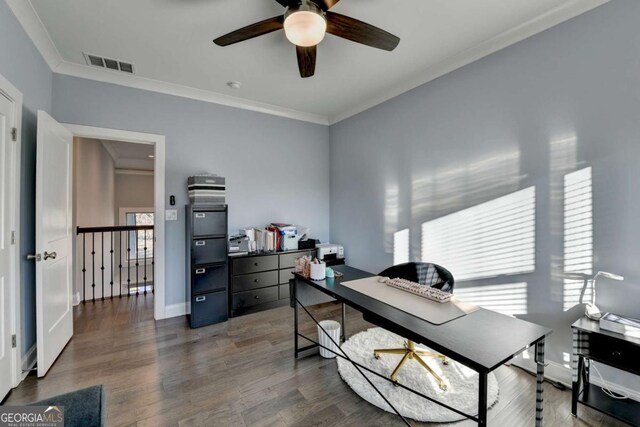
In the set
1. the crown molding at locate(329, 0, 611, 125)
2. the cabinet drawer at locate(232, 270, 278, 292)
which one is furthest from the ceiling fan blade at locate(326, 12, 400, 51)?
the cabinet drawer at locate(232, 270, 278, 292)

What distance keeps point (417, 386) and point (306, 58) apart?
2588 mm

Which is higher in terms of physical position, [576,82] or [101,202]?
[576,82]

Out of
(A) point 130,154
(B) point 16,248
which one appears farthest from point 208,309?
(A) point 130,154

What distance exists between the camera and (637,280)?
1761 mm

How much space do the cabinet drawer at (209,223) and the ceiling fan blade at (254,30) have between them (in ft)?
5.96

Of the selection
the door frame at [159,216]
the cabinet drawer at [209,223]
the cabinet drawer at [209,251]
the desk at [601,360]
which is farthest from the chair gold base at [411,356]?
the door frame at [159,216]

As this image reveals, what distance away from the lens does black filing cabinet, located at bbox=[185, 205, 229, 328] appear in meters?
3.11

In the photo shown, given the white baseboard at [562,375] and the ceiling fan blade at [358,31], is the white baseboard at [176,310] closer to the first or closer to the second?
the ceiling fan blade at [358,31]

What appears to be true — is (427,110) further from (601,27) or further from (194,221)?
(194,221)

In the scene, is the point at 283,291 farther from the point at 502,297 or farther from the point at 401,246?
the point at 502,297

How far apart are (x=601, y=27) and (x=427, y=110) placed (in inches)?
53.1

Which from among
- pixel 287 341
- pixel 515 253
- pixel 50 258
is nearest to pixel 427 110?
pixel 515 253

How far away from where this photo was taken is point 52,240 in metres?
2.36

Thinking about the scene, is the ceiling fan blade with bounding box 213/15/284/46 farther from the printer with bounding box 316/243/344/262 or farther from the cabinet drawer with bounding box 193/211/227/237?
the printer with bounding box 316/243/344/262
